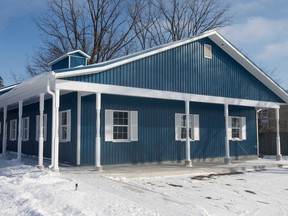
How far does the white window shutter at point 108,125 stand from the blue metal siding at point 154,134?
5.7 inches

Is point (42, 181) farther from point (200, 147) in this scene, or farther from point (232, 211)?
Result: point (200, 147)

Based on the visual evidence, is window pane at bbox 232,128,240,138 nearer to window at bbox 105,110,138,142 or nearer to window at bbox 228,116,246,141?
window at bbox 228,116,246,141

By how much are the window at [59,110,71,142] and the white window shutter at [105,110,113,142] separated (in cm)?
143

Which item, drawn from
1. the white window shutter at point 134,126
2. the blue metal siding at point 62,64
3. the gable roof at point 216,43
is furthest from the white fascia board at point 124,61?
the blue metal siding at point 62,64

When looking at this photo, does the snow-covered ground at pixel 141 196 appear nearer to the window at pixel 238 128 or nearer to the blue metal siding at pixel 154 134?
the blue metal siding at pixel 154 134

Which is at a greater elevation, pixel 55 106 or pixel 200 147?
pixel 55 106

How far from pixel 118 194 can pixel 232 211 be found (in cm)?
247

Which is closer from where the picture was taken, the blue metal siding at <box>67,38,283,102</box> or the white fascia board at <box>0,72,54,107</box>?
the white fascia board at <box>0,72,54,107</box>

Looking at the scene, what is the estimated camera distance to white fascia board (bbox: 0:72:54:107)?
38.4 ft

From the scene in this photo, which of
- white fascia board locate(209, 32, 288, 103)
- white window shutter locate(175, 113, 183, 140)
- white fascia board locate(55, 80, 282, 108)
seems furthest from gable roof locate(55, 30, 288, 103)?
white window shutter locate(175, 113, 183, 140)

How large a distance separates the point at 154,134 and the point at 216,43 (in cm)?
520

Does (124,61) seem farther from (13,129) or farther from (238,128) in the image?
(13,129)

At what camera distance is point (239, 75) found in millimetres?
17469

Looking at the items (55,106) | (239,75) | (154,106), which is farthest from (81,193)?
(239,75)
